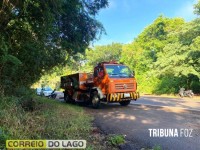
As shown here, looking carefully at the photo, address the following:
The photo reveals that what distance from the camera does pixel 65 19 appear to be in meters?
15.4

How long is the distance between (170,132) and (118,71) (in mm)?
7569

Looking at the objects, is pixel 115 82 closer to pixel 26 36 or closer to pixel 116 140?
pixel 26 36

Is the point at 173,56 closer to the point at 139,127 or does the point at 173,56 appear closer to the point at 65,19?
the point at 65,19

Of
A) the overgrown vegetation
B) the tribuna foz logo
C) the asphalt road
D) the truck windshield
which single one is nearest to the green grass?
the asphalt road

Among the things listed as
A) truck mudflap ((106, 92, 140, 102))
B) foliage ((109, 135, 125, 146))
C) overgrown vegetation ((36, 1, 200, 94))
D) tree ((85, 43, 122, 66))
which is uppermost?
tree ((85, 43, 122, 66))

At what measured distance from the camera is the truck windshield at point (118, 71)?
1600cm

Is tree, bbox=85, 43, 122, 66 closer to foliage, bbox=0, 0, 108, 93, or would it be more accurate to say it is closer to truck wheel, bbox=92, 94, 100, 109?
truck wheel, bbox=92, 94, 100, 109

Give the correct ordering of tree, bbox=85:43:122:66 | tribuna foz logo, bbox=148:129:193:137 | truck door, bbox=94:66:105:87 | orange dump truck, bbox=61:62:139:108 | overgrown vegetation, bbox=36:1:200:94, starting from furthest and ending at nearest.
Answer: tree, bbox=85:43:122:66 → overgrown vegetation, bbox=36:1:200:94 → truck door, bbox=94:66:105:87 → orange dump truck, bbox=61:62:139:108 → tribuna foz logo, bbox=148:129:193:137

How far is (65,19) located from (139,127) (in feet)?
25.7

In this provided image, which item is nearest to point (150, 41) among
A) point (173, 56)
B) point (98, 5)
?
point (173, 56)

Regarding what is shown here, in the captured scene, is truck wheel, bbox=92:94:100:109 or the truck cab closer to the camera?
the truck cab

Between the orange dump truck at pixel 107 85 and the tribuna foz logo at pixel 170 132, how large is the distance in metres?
6.12

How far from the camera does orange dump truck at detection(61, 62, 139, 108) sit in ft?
50.4

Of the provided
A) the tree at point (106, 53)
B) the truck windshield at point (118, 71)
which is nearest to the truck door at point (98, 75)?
the truck windshield at point (118, 71)
